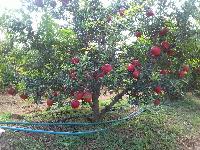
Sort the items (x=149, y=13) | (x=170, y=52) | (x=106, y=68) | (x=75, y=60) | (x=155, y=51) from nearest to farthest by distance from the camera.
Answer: (x=106, y=68)
(x=75, y=60)
(x=155, y=51)
(x=149, y=13)
(x=170, y=52)

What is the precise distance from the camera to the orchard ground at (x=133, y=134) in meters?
7.21

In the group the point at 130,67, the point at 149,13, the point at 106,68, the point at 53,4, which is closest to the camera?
the point at 106,68

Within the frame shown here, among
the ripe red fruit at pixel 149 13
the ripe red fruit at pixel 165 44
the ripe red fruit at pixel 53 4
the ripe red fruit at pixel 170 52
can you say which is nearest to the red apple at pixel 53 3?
the ripe red fruit at pixel 53 4

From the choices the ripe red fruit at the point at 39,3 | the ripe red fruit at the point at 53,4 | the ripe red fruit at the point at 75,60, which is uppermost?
the ripe red fruit at the point at 53,4

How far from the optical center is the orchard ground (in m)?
7.21

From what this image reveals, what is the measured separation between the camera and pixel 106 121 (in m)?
8.36

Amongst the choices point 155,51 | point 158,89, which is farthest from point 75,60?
point 158,89

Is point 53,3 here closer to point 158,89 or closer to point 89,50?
point 89,50

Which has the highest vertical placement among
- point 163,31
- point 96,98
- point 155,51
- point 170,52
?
point 163,31

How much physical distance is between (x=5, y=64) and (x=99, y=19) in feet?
6.59

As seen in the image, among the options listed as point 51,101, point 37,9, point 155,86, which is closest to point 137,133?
point 155,86

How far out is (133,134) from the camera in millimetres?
8047

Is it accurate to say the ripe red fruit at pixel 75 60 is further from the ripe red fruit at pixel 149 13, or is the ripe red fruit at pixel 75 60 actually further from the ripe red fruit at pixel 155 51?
the ripe red fruit at pixel 149 13

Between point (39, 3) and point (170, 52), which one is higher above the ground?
point (39, 3)
